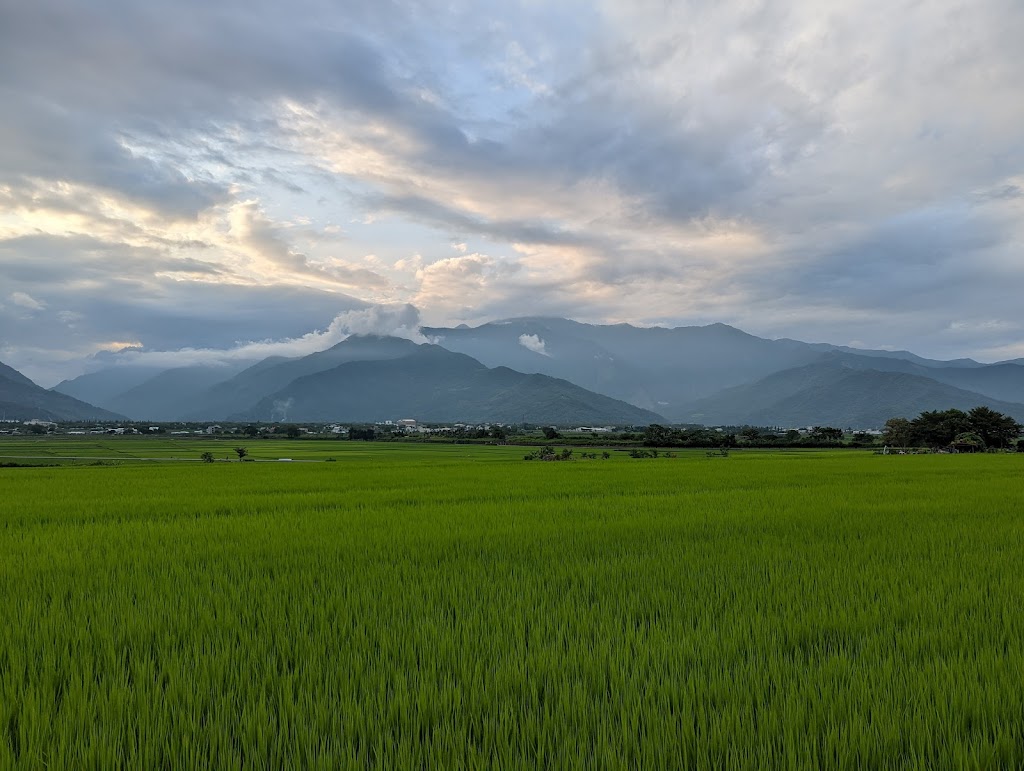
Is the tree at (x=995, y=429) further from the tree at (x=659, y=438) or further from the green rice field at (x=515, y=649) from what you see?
the green rice field at (x=515, y=649)

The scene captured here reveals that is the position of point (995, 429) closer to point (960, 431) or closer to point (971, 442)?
point (960, 431)

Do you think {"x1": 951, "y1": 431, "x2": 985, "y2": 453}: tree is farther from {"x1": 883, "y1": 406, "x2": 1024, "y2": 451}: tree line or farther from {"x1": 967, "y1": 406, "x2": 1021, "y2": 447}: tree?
{"x1": 967, "y1": 406, "x2": 1021, "y2": 447}: tree

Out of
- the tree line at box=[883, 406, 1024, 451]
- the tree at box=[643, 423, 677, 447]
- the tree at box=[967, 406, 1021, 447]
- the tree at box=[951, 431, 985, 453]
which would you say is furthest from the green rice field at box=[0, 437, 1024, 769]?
the tree at box=[967, 406, 1021, 447]

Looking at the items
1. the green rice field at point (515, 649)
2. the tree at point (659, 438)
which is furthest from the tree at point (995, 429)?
the green rice field at point (515, 649)

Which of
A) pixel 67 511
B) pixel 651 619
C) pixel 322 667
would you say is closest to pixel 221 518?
pixel 67 511

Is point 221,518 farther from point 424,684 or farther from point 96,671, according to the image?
point 424,684

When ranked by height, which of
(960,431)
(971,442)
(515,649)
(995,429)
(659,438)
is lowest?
(659,438)

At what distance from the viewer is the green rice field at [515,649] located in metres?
2.59

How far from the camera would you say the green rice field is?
259 cm

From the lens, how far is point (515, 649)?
144 inches

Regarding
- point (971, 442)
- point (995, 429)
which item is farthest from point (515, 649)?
point (995, 429)

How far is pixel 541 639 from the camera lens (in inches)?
154

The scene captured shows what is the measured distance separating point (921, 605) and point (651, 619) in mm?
2343

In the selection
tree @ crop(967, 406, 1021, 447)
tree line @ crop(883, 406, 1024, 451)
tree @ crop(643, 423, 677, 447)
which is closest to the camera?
tree line @ crop(883, 406, 1024, 451)
